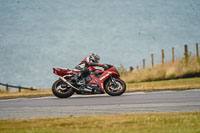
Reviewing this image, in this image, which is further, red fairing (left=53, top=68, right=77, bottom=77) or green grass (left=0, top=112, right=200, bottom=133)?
red fairing (left=53, top=68, right=77, bottom=77)

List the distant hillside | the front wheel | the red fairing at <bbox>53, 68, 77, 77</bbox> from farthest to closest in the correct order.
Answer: the distant hillside, the red fairing at <bbox>53, 68, 77, 77</bbox>, the front wheel

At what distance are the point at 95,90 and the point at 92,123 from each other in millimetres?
6791

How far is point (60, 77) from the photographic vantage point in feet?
42.2

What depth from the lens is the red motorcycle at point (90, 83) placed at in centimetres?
1300

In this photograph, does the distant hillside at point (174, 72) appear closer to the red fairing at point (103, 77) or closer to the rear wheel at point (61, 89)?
the red fairing at point (103, 77)

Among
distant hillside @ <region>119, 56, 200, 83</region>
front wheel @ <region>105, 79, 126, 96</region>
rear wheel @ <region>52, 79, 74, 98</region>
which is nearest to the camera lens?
rear wheel @ <region>52, 79, 74, 98</region>

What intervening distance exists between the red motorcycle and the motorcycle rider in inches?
4.0

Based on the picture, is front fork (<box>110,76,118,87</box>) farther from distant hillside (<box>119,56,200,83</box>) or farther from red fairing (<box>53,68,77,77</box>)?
distant hillside (<box>119,56,200,83</box>)

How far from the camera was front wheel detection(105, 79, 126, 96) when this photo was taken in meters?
13.1

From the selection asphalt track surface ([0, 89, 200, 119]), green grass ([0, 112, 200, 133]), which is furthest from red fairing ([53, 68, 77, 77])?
green grass ([0, 112, 200, 133])

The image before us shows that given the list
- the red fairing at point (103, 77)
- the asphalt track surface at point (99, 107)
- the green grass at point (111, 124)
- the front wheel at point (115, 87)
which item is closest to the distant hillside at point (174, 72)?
the front wheel at point (115, 87)

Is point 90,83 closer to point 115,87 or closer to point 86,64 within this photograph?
point 86,64

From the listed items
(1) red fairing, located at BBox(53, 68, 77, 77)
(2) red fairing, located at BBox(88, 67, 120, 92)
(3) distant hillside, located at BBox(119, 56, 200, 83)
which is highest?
(1) red fairing, located at BBox(53, 68, 77, 77)

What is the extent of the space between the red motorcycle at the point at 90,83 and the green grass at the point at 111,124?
233 inches
